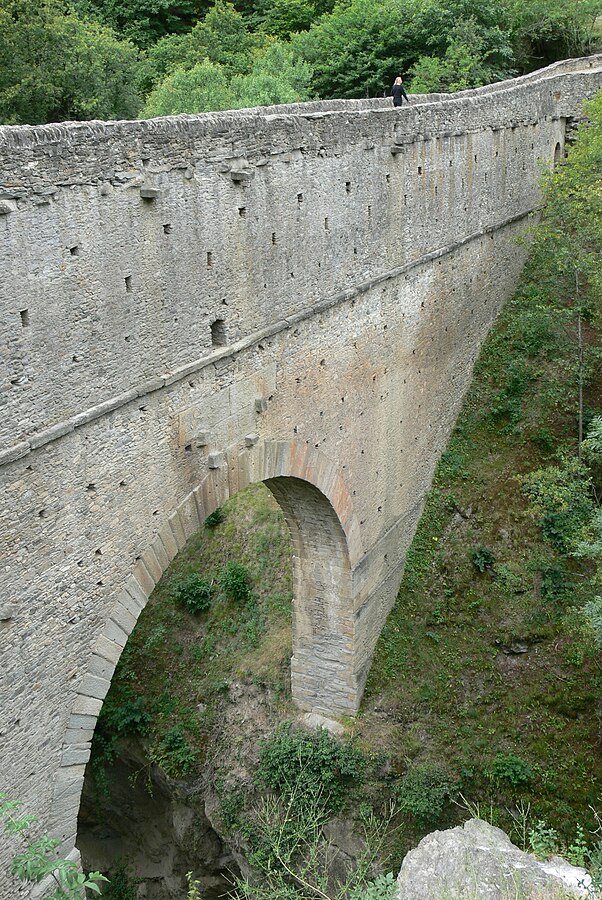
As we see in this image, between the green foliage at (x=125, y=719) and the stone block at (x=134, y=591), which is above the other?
the stone block at (x=134, y=591)

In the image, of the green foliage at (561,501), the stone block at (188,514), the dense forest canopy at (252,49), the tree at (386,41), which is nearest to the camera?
the stone block at (188,514)

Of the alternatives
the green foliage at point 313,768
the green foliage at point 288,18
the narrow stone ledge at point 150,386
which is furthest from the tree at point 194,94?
the green foliage at point 313,768

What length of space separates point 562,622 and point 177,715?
21.9ft

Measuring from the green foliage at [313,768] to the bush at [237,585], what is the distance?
2.78m

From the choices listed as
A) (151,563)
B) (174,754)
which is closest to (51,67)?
(174,754)

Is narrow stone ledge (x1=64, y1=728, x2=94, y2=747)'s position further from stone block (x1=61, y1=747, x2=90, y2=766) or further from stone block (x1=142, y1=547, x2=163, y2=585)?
stone block (x1=142, y1=547, x2=163, y2=585)

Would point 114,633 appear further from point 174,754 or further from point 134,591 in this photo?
point 174,754

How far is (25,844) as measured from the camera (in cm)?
879

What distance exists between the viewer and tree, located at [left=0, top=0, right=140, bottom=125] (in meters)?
20.1

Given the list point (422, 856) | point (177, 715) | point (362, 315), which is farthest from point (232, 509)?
point (422, 856)

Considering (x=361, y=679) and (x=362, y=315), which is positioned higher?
(x=362, y=315)

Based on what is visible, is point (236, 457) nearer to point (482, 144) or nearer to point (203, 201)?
point (203, 201)

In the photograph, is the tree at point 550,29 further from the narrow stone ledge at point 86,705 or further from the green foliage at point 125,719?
the narrow stone ledge at point 86,705

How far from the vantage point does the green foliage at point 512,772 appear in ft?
47.1
